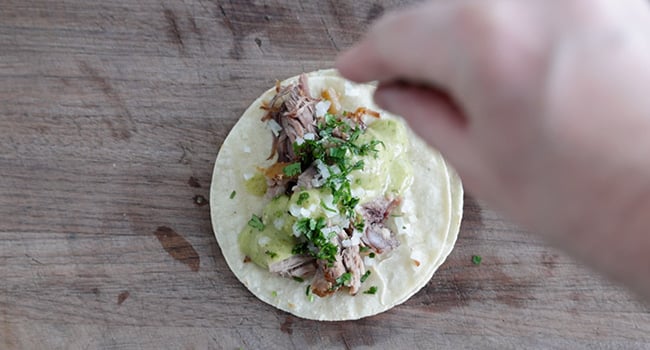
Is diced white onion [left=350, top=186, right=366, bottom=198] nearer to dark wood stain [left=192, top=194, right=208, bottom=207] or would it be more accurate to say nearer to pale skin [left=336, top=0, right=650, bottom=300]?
dark wood stain [left=192, top=194, right=208, bottom=207]

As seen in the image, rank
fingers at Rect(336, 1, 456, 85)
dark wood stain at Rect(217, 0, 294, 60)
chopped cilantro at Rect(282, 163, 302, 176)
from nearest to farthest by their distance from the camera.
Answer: fingers at Rect(336, 1, 456, 85), chopped cilantro at Rect(282, 163, 302, 176), dark wood stain at Rect(217, 0, 294, 60)

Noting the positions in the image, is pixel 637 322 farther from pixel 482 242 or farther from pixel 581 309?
pixel 482 242

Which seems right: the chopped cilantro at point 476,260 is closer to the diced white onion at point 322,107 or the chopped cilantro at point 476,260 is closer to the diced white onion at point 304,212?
the diced white onion at point 304,212

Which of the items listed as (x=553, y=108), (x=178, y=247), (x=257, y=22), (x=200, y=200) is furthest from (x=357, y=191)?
(x=553, y=108)

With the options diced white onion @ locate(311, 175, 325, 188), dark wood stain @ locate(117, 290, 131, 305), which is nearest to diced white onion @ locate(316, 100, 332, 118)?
diced white onion @ locate(311, 175, 325, 188)

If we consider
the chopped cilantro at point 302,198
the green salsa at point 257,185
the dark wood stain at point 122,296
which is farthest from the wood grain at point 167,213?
the chopped cilantro at point 302,198

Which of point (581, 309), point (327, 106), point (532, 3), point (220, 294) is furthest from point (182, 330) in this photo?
point (532, 3)

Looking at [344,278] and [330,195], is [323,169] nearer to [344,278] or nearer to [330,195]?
[330,195]
